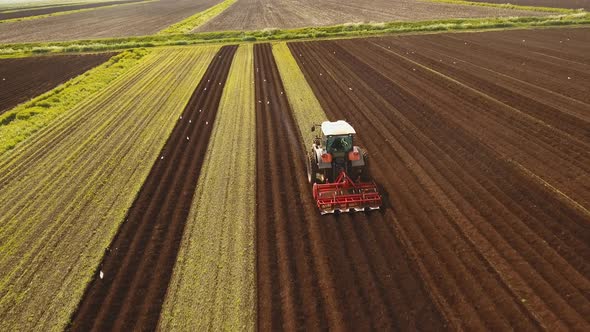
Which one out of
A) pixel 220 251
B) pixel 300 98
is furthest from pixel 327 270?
pixel 300 98

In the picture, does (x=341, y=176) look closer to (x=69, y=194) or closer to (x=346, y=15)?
(x=69, y=194)

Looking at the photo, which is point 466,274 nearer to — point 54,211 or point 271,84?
Result: point 54,211

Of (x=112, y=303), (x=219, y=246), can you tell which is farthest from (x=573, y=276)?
(x=112, y=303)

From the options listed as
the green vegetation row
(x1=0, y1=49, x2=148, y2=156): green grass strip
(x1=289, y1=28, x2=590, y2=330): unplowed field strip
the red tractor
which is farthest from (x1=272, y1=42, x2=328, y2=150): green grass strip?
(x1=0, y1=49, x2=148, y2=156): green grass strip

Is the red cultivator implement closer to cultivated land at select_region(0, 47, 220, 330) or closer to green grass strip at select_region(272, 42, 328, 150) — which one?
green grass strip at select_region(272, 42, 328, 150)

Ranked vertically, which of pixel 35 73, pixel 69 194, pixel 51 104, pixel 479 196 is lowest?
pixel 69 194

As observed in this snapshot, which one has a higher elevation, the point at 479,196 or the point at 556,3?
the point at 556,3
